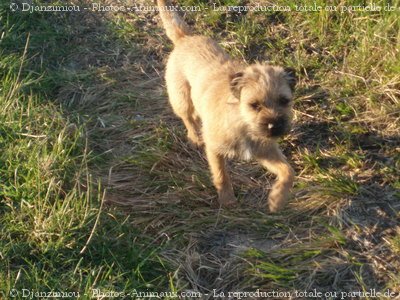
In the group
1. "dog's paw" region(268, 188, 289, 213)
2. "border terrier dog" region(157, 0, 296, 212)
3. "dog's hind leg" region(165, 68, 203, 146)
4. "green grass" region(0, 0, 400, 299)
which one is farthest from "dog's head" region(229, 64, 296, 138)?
"dog's hind leg" region(165, 68, 203, 146)

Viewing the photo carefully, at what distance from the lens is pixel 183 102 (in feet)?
16.7

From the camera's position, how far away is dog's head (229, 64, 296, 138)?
396 cm

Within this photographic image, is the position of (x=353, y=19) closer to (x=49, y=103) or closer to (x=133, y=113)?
(x=133, y=113)

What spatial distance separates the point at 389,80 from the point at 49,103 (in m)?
3.08

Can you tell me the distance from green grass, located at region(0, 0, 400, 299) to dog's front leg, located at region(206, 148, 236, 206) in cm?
11

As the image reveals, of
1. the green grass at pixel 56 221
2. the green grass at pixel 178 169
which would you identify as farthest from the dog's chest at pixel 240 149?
the green grass at pixel 56 221

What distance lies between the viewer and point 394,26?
515 centimetres

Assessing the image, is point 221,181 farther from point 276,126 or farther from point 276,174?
point 276,126

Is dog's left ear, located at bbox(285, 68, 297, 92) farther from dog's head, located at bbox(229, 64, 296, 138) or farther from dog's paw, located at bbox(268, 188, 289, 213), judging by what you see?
dog's paw, located at bbox(268, 188, 289, 213)

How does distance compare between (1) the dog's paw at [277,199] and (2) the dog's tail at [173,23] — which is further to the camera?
(2) the dog's tail at [173,23]

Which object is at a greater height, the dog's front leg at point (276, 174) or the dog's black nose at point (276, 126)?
the dog's black nose at point (276, 126)

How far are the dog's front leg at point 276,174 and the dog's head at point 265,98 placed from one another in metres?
0.31

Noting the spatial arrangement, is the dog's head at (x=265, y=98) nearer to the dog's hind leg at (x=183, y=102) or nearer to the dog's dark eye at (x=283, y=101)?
the dog's dark eye at (x=283, y=101)

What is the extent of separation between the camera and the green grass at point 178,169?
12.2 feet
